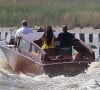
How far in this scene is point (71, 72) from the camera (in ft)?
78.9

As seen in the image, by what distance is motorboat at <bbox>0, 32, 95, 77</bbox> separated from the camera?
24.0m

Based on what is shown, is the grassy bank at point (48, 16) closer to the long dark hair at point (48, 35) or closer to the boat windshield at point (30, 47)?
the boat windshield at point (30, 47)

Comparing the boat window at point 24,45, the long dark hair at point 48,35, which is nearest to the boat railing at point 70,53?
the long dark hair at point 48,35

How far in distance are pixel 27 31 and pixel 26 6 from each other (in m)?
22.6

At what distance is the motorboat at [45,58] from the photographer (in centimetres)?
2395

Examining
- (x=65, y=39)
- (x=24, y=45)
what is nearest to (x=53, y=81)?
(x=65, y=39)

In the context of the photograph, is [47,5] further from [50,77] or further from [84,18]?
[50,77]

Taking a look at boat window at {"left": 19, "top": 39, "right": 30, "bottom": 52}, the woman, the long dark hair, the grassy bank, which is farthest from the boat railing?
the grassy bank

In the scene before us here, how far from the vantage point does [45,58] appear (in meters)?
24.0

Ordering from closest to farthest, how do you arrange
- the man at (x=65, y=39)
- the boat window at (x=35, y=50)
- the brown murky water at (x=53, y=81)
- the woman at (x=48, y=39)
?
the brown murky water at (x=53, y=81) < the boat window at (x=35, y=50) < the woman at (x=48, y=39) < the man at (x=65, y=39)

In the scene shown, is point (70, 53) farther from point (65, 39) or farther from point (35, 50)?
point (35, 50)

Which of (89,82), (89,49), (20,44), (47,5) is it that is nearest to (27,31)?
(20,44)

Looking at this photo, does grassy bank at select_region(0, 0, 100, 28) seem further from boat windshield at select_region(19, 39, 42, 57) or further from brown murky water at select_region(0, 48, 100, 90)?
brown murky water at select_region(0, 48, 100, 90)

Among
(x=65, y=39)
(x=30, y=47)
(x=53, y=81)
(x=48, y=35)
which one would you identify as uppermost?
(x=48, y=35)
